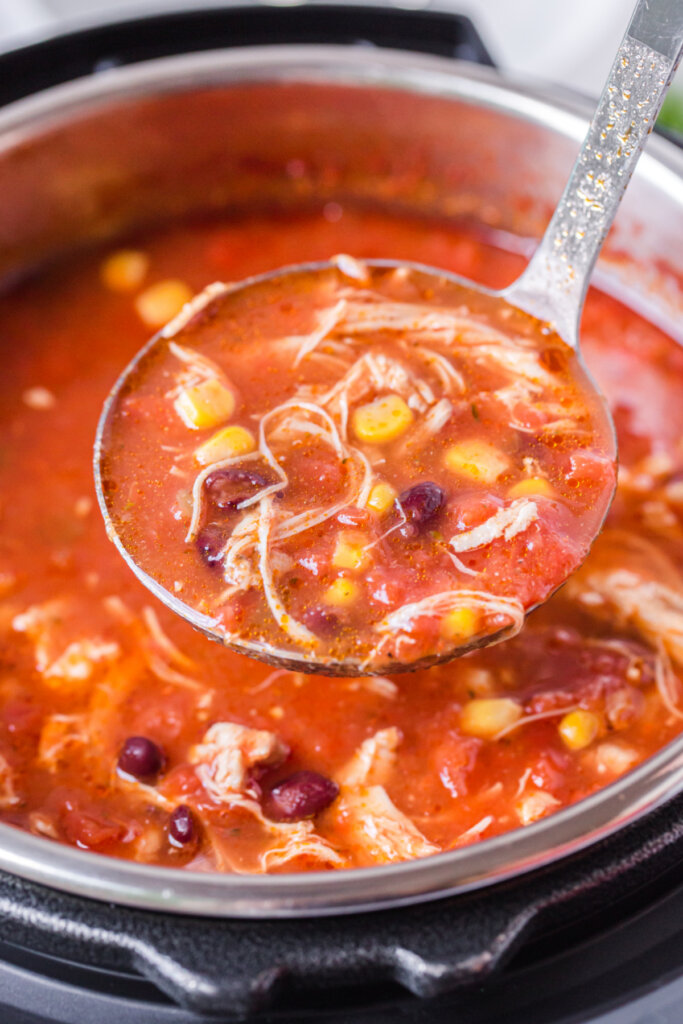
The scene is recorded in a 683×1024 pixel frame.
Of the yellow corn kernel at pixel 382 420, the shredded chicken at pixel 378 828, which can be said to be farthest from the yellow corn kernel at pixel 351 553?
the shredded chicken at pixel 378 828

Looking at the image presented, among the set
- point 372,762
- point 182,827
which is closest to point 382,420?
point 372,762

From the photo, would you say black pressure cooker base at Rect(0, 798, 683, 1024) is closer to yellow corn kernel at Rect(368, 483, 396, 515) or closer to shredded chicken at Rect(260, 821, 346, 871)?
shredded chicken at Rect(260, 821, 346, 871)

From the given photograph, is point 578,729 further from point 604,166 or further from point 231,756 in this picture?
point 604,166

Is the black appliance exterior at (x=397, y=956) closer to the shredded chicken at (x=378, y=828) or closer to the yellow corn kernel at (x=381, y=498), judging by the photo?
the shredded chicken at (x=378, y=828)

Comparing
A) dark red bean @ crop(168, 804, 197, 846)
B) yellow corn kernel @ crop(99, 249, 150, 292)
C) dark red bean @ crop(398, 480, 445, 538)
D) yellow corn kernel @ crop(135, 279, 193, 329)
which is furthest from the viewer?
yellow corn kernel @ crop(99, 249, 150, 292)

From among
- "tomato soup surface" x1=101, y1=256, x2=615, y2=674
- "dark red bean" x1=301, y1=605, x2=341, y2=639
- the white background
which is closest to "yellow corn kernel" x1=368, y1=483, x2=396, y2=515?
"tomato soup surface" x1=101, y1=256, x2=615, y2=674

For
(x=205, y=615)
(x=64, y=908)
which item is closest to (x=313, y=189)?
(x=205, y=615)

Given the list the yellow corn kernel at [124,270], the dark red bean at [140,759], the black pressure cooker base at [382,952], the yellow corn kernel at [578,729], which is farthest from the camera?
the yellow corn kernel at [124,270]
